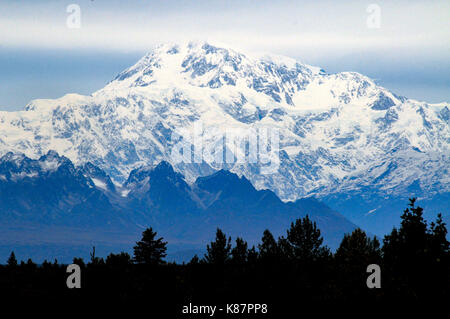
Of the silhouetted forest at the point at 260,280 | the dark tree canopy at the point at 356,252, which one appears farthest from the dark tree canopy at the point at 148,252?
the dark tree canopy at the point at 356,252

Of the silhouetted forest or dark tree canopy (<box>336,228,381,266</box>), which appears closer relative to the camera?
the silhouetted forest

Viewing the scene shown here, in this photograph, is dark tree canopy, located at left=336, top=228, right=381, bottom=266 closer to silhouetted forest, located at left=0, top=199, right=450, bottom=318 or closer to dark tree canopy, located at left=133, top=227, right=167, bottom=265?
silhouetted forest, located at left=0, top=199, right=450, bottom=318

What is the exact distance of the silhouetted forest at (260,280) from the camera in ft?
364

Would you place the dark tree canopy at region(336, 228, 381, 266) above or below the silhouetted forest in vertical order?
above

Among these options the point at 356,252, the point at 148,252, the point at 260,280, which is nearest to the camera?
the point at 260,280

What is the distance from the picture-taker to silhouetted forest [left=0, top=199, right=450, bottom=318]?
111062 millimetres

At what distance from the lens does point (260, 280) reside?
155 m

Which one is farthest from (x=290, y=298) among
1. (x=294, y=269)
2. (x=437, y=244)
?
(x=437, y=244)

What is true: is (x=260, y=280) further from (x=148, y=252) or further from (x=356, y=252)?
(x=148, y=252)

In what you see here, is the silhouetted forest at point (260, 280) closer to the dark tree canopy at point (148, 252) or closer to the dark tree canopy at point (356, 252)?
the dark tree canopy at point (148, 252)

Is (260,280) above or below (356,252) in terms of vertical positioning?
below

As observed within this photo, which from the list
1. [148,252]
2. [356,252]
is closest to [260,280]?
[356,252]

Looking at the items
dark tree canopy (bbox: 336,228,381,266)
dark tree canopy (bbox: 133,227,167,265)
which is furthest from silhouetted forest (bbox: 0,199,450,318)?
dark tree canopy (bbox: 336,228,381,266)
